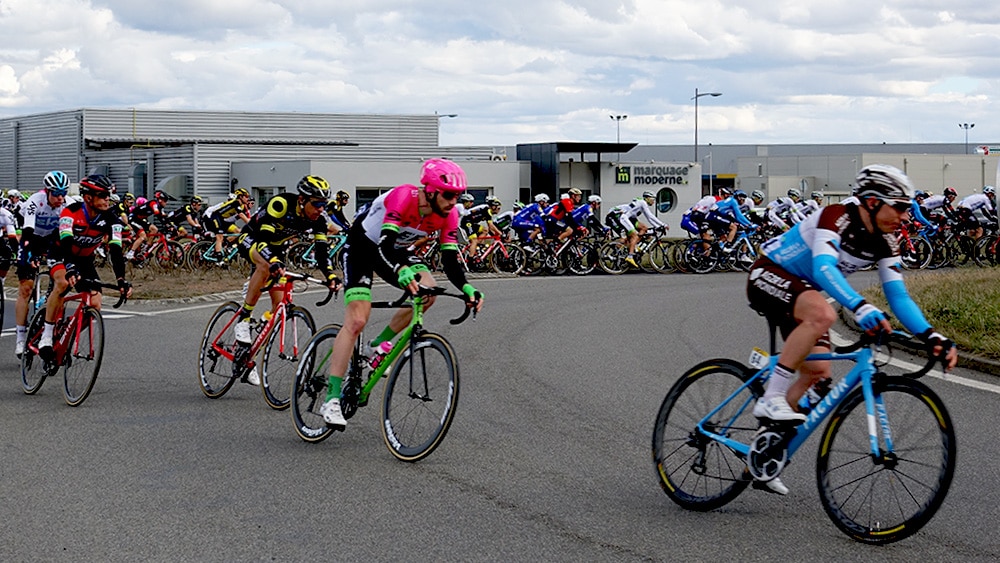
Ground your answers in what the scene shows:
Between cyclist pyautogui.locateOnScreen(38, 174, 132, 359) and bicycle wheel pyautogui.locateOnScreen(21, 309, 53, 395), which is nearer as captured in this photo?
cyclist pyautogui.locateOnScreen(38, 174, 132, 359)

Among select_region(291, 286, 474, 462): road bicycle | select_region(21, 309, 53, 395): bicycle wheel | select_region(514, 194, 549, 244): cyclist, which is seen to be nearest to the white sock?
select_region(291, 286, 474, 462): road bicycle

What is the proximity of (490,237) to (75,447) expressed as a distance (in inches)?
806

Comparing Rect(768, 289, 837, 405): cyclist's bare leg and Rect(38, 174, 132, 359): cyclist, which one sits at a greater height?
Rect(38, 174, 132, 359): cyclist

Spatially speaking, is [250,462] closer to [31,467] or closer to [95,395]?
[31,467]

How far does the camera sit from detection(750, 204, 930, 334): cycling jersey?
5445 mm

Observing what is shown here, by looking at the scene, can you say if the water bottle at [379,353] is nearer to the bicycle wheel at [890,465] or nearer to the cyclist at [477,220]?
the bicycle wheel at [890,465]

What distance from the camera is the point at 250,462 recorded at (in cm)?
741

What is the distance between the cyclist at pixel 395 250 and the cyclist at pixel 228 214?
16.9 metres

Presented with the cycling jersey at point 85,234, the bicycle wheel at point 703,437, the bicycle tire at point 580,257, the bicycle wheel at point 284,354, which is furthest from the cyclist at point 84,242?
the bicycle tire at point 580,257

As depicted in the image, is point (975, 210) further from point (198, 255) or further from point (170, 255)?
point (170, 255)

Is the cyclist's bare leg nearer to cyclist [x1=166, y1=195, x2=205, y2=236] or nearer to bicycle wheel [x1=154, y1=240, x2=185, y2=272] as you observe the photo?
bicycle wheel [x1=154, y1=240, x2=185, y2=272]

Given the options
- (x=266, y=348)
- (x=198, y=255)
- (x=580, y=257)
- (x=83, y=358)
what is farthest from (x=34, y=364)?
(x=580, y=257)

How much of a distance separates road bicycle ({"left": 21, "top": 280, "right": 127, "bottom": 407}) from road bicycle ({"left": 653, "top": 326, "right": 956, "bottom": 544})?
4950 mm

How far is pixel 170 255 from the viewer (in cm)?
2828
